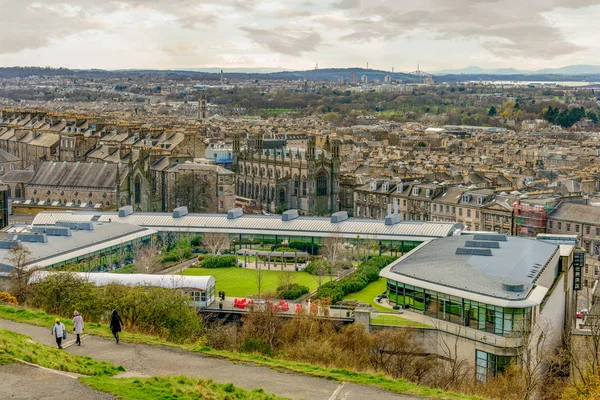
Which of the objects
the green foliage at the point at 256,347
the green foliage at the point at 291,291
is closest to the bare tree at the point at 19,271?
the green foliage at the point at 256,347

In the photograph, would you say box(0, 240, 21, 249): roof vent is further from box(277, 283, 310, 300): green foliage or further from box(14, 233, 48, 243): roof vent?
box(277, 283, 310, 300): green foliage

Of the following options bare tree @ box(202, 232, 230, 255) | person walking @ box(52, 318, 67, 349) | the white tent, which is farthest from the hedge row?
person walking @ box(52, 318, 67, 349)

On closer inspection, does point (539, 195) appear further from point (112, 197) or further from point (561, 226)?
point (112, 197)

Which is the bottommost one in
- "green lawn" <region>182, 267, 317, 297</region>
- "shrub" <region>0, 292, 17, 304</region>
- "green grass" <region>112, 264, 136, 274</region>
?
"green lawn" <region>182, 267, 317, 297</region>

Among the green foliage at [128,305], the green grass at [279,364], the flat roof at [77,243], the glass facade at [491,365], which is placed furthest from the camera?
the flat roof at [77,243]

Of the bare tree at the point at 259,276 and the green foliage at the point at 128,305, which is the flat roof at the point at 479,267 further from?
the green foliage at the point at 128,305

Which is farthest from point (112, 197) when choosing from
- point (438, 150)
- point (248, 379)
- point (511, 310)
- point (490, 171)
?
point (438, 150)
